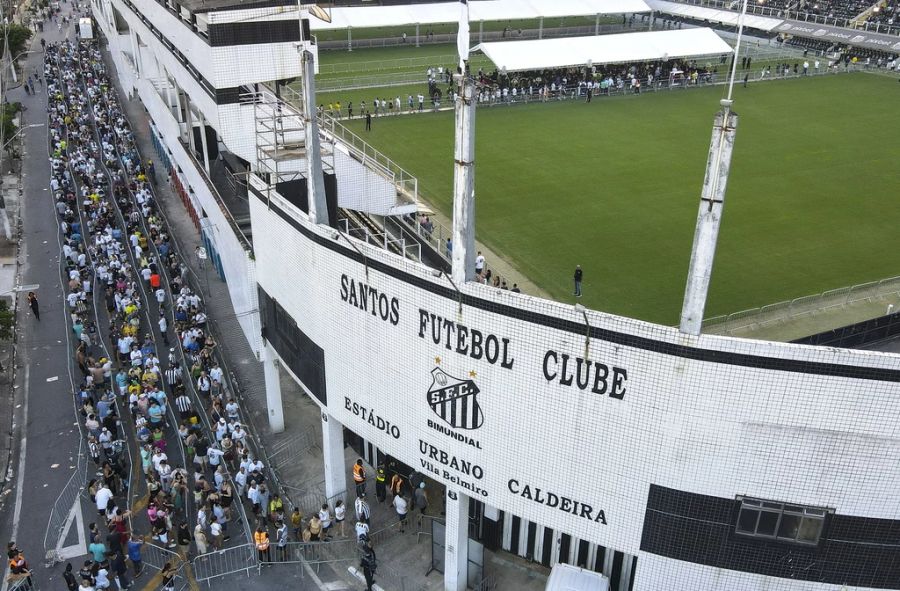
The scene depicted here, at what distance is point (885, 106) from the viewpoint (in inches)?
1948

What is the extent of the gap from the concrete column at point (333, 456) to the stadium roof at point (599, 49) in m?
33.8

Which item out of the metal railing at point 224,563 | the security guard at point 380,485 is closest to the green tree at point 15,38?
the metal railing at point 224,563

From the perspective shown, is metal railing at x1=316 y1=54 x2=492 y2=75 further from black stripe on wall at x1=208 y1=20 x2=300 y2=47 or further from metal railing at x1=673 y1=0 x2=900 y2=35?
black stripe on wall at x1=208 y1=20 x2=300 y2=47

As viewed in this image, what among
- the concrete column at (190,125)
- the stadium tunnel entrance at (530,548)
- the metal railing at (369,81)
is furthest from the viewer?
the metal railing at (369,81)

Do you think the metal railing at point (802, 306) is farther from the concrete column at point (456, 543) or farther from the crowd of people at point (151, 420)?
the crowd of people at point (151, 420)

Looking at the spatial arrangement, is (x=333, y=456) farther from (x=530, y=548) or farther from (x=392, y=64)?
(x=392, y=64)

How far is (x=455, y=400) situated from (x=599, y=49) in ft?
134

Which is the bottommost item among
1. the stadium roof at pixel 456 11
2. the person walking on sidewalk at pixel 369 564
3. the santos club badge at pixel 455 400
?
the person walking on sidewalk at pixel 369 564

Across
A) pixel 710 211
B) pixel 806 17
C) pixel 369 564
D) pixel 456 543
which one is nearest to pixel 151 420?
pixel 369 564

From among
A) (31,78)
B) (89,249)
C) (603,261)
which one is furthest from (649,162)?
(31,78)

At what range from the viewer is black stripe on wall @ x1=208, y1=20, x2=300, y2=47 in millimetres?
20703

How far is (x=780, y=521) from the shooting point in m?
11.7

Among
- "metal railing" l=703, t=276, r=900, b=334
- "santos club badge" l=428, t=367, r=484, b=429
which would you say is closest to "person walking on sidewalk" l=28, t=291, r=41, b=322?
"santos club badge" l=428, t=367, r=484, b=429

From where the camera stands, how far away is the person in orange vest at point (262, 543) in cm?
1611
